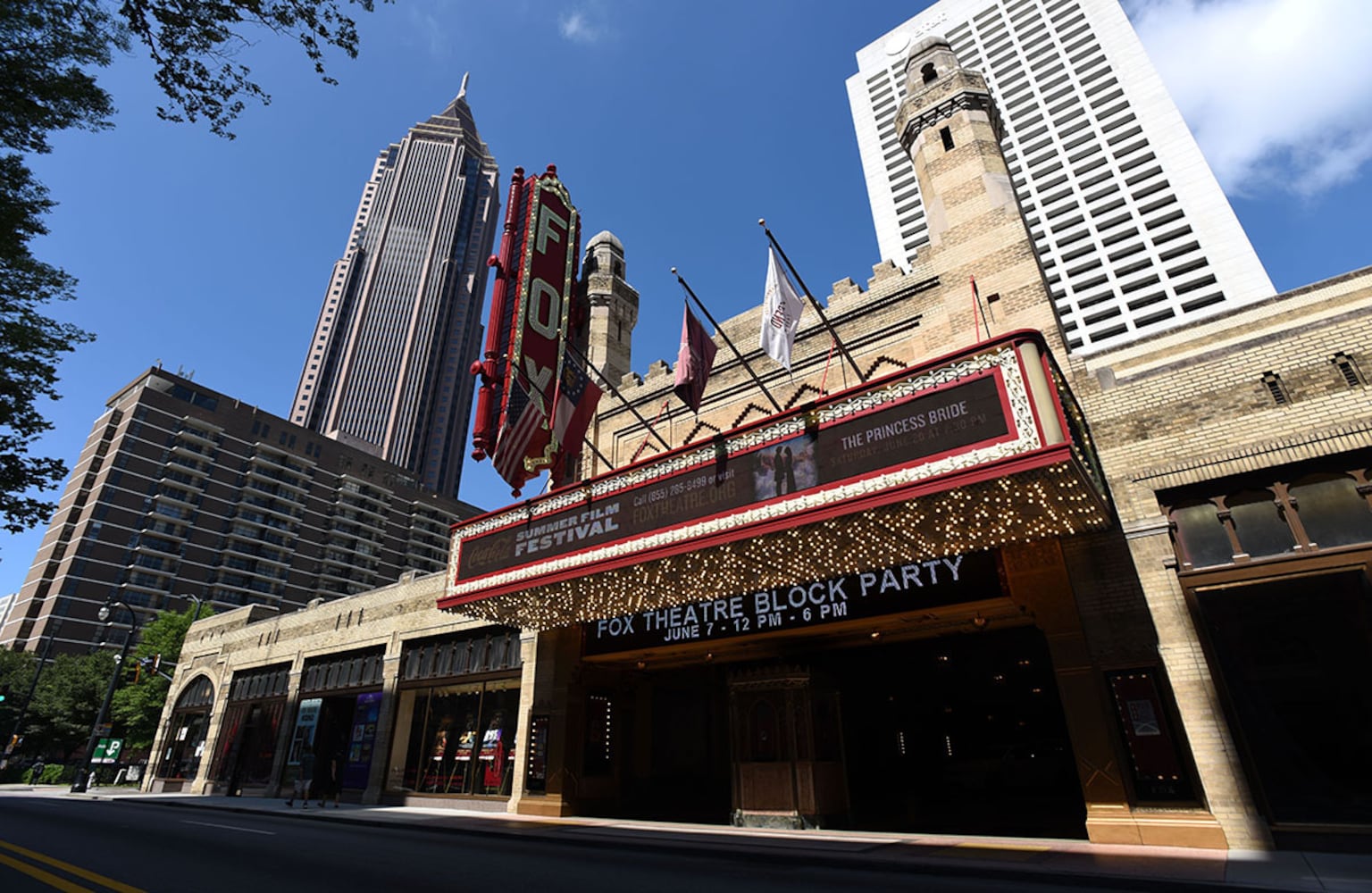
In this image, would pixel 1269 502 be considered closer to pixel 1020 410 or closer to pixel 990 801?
pixel 1020 410

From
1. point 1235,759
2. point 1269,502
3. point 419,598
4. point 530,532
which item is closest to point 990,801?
point 1235,759

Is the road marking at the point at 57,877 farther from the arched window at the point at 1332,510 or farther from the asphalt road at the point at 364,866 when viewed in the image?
the arched window at the point at 1332,510

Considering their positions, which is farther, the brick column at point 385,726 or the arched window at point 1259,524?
the brick column at point 385,726

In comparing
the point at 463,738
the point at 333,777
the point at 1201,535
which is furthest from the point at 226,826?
the point at 1201,535

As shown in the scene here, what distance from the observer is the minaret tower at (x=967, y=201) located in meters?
14.6

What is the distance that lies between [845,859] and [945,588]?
5245mm

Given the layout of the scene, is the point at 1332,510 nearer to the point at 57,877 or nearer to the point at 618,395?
the point at 618,395

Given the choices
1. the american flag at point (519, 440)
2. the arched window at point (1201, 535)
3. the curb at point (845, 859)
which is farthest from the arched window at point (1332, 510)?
the american flag at point (519, 440)

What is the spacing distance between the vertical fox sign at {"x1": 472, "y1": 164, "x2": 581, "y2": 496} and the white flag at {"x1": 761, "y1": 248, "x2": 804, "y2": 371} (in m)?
6.58

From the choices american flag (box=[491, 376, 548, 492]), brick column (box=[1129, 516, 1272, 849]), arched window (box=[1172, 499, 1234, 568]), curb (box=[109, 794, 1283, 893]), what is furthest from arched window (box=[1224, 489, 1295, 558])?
american flag (box=[491, 376, 548, 492])

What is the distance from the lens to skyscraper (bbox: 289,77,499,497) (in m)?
160

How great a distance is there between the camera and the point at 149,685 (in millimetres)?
43469

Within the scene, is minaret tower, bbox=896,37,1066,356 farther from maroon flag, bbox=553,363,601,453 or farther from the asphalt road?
the asphalt road

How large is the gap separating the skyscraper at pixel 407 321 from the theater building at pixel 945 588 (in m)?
142
